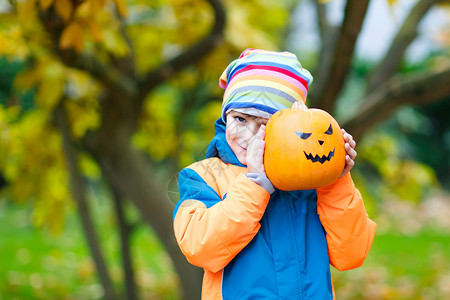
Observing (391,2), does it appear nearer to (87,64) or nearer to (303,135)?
(303,135)

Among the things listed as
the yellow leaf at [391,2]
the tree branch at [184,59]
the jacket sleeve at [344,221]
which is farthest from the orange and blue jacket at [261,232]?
the tree branch at [184,59]

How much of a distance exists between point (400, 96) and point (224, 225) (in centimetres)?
205

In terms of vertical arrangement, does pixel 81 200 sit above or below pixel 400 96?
below

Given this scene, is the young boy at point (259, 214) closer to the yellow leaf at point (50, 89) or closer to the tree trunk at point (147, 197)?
the yellow leaf at point (50, 89)

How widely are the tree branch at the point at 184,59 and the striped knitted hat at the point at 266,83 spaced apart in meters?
1.64

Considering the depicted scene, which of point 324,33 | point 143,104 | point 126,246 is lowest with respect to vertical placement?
point 126,246

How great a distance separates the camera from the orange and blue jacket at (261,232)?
1.32 m

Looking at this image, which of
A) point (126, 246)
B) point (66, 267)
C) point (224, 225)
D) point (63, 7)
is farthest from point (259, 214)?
point (66, 267)

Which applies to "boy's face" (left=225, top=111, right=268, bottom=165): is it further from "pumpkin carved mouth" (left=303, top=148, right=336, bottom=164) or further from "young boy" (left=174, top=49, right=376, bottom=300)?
"pumpkin carved mouth" (left=303, top=148, right=336, bottom=164)

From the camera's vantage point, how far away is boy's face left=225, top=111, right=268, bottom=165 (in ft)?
4.72

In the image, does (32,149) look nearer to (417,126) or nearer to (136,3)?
(136,3)

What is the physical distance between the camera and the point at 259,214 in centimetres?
132

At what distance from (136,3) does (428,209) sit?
865cm

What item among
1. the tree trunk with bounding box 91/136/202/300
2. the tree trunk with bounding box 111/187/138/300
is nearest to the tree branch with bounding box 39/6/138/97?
the tree trunk with bounding box 91/136/202/300
